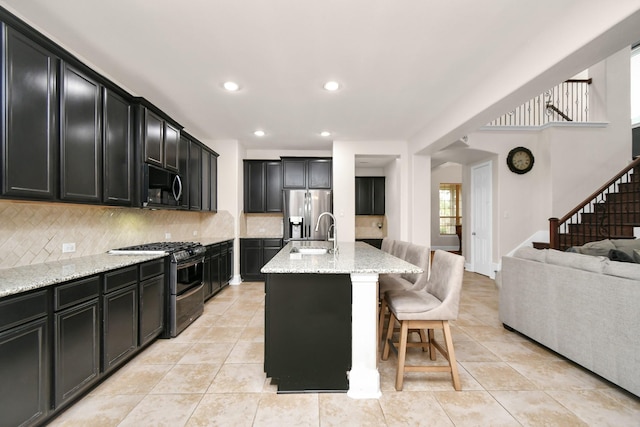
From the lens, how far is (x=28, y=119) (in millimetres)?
1779

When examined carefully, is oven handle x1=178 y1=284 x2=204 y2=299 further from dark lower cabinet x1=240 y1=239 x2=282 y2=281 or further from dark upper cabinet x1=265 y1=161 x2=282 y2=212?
dark upper cabinet x1=265 y1=161 x2=282 y2=212

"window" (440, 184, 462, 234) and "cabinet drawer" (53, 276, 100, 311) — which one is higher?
"window" (440, 184, 462, 234)

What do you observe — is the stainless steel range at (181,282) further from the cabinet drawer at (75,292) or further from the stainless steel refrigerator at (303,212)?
the stainless steel refrigerator at (303,212)

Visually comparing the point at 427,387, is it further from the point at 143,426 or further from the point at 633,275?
the point at 143,426

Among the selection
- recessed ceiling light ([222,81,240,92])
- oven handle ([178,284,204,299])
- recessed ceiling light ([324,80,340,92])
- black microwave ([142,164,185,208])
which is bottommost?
oven handle ([178,284,204,299])

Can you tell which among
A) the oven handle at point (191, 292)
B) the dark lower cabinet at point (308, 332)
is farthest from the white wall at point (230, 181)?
the dark lower cabinet at point (308, 332)

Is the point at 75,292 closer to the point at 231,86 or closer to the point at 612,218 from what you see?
the point at 231,86

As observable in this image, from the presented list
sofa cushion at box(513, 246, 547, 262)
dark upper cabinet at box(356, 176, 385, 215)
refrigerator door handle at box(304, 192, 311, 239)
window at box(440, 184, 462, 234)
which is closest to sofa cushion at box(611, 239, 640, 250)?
sofa cushion at box(513, 246, 547, 262)

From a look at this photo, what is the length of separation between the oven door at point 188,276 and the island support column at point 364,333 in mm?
2008

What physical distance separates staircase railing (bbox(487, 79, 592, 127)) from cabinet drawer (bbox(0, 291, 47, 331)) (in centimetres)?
709

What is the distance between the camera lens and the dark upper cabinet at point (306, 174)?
18.5ft

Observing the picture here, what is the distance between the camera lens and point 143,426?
5.62 feet

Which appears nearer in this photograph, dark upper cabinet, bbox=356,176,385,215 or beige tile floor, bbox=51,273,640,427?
beige tile floor, bbox=51,273,640,427

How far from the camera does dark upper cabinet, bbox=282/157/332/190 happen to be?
18.5 ft
